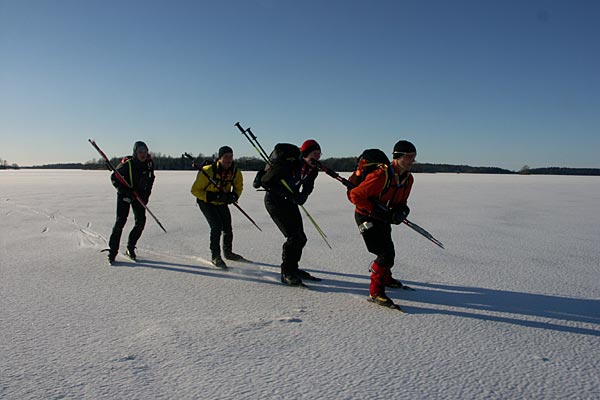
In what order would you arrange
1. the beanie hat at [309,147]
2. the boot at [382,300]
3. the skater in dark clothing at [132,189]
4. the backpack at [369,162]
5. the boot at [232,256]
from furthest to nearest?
the boot at [232,256] < the skater in dark clothing at [132,189] < the beanie hat at [309,147] < the backpack at [369,162] < the boot at [382,300]

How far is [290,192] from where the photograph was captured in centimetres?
465

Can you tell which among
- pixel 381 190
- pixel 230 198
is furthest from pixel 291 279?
pixel 230 198

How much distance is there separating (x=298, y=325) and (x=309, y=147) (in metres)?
2.05

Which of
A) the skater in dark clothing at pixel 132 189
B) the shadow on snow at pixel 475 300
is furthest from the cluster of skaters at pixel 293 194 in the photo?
the shadow on snow at pixel 475 300

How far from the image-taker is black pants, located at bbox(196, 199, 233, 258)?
5520 millimetres

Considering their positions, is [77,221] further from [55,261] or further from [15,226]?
[55,261]

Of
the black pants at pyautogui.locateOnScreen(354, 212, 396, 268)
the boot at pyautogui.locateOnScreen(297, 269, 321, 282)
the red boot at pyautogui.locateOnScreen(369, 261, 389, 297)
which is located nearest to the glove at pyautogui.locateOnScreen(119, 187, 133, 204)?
the boot at pyautogui.locateOnScreen(297, 269, 321, 282)

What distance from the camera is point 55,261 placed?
5461 millimetres

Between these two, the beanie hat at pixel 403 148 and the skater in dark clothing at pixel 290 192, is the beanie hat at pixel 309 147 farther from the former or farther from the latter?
the beanie hat at pixel 403 148

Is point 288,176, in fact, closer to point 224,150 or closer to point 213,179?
point 224,150

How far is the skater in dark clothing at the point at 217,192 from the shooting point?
553 cm

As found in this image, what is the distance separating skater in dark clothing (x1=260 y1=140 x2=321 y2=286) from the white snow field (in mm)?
340

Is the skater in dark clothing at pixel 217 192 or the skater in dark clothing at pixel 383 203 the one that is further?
the skater in dark clothing at pixel 217 192

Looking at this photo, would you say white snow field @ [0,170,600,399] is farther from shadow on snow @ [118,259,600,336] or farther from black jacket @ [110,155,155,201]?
black jacket @ [110,155,155,201]
